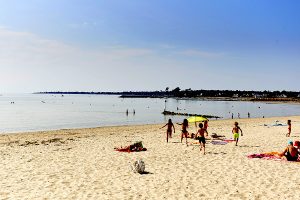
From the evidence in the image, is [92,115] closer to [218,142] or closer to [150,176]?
[218,142]

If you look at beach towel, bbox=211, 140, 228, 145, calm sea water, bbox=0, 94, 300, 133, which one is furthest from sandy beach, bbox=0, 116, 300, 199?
calm sea water, bbox=0, 94, 300, 133

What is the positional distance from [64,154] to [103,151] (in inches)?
87.1

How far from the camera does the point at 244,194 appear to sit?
404 inches

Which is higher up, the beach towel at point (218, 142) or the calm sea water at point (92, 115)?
the beach towel at point (218, 142)

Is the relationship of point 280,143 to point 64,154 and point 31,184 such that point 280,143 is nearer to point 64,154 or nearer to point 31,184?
point 64,154

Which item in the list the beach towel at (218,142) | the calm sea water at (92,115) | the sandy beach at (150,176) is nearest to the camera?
the sandy beach at (150,176)

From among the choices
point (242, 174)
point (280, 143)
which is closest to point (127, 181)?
point (242, 174)

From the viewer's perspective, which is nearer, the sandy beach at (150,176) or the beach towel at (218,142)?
the sandy beach at (150,176)

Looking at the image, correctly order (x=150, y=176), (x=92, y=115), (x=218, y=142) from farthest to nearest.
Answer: (x=92, y=115) → (x=218, y=142) → (x=150, y=176)

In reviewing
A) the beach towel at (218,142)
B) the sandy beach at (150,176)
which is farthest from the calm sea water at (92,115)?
the sandy beach at (150,176)

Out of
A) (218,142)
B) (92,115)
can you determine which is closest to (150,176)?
(218,142)

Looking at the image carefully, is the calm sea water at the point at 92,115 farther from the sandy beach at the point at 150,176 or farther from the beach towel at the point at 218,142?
the sandy beach at the point at 150,176

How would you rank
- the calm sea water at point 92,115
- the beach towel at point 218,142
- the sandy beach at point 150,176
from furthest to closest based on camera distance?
the calm sea water at point 92,115
the beach towel at point 218,142
the sandy beach at point 150,176

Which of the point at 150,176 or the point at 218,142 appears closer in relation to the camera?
the point at 150,176
